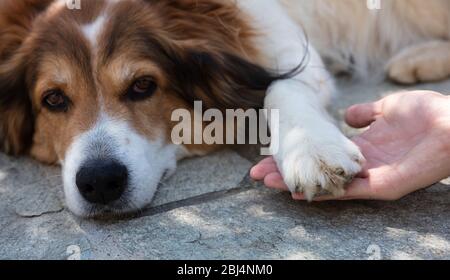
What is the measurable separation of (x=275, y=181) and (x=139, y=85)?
824mm

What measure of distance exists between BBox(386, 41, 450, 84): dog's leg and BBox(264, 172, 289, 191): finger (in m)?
1.83

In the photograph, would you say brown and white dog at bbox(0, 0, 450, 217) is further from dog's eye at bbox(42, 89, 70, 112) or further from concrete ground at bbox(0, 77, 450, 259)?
concrete ground at bbox(0, 77, 450, 259)

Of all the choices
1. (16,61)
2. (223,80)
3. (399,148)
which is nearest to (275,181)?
(399,148)

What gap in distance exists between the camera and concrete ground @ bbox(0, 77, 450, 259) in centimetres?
216

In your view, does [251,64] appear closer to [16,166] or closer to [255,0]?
[255,0]

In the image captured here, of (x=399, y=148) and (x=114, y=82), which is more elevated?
(x=114, y=82)

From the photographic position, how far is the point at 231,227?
7.73ft

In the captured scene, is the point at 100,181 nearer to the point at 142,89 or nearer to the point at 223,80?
the point at 142,89

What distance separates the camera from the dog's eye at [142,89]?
2883 millimetres

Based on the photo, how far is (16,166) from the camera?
323 cm

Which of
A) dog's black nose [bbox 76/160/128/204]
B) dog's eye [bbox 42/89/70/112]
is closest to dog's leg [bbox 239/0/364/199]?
dog's black nose [bbox 76/160/128/204]

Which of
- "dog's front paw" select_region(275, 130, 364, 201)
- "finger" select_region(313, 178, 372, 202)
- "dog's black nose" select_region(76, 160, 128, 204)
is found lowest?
"dog's black nose" select_region(76, 160, 128, 204)

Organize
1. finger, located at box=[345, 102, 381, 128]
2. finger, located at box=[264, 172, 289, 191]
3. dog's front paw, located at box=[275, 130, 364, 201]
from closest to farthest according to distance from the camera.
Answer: dog's front paw, located at box=[275, 130, 364, 201]
finger, located at box=[264, 172, 289, 191]
finger, located at box=[345, 102, 381, 128]

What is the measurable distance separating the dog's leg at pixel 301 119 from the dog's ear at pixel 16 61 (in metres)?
1.10
